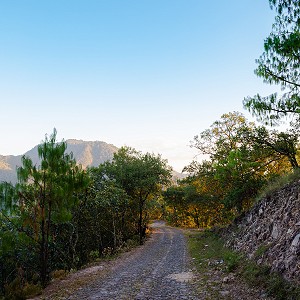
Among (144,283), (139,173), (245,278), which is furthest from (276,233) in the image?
(139,173)

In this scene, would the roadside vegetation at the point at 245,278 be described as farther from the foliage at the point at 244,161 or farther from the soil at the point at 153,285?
the foliage at the point at 244,161

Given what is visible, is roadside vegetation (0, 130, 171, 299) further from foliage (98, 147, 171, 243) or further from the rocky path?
the rocky path

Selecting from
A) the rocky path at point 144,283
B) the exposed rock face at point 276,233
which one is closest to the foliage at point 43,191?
the rocky path at point 144,283

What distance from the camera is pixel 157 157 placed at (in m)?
32.4

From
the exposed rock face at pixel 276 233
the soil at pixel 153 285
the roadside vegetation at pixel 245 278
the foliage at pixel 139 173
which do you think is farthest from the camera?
the foliage at pixel 139 173

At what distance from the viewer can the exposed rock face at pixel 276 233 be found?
905 cm

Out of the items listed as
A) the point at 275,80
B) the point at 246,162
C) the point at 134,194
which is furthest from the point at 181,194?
the point at 275,80

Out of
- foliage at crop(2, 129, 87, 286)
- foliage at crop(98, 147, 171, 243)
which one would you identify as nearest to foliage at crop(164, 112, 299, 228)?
foliage at crop(98, 147, 171, 243)

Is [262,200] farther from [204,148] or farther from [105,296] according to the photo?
[204,148]

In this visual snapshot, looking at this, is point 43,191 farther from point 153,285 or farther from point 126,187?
point 126,187

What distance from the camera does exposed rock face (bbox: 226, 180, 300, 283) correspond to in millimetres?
→ 9047

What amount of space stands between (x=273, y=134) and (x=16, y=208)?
1573 centimetres

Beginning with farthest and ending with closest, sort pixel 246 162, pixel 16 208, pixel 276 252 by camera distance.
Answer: pixel 246 162, pixel 16 208, pixel 276 252

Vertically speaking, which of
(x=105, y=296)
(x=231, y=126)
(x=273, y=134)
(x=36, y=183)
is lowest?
(x=105, y=296)
